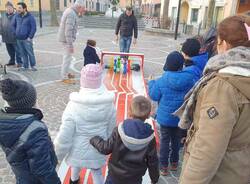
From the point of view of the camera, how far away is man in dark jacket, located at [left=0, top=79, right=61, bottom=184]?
2066mm

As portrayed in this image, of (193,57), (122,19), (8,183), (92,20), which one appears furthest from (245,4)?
(8,183)

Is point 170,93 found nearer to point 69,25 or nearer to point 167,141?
point 167,141

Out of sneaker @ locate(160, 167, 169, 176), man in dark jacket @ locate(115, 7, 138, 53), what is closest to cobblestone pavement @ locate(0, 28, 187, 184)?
sneaker @ locate(160, 167, 169, 176)

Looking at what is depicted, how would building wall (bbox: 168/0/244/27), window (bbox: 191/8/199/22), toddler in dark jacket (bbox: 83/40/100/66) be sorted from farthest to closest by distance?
window (bbox: 191/8/199/22), building wall (bbox: 168/0/244/27), toddler in dark jacket (bbox: 83/40/100/66)

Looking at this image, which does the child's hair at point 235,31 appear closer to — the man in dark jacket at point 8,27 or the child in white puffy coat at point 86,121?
the child in white puffy coat at point 86,121

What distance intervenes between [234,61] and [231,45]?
143 millimetres

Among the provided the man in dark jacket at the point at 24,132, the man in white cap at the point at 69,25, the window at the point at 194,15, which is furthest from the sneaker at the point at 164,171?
the window at the point at 194,15

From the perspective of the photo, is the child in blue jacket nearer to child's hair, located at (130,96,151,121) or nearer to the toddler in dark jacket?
child's hair, located at (130,96,151,121)

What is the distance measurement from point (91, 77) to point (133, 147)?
2.66 feet

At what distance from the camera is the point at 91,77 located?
2.75 meters

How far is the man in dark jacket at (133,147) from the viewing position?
2.38 m

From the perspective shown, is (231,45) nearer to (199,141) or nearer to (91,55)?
(199,141)

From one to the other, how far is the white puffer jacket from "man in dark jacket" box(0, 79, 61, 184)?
61 centimetres

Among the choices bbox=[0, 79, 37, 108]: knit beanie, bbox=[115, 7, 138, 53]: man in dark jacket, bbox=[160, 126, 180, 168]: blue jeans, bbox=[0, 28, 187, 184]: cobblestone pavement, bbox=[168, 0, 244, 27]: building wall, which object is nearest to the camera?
bbox=[0, 79, 37, 108]: knit beanie
